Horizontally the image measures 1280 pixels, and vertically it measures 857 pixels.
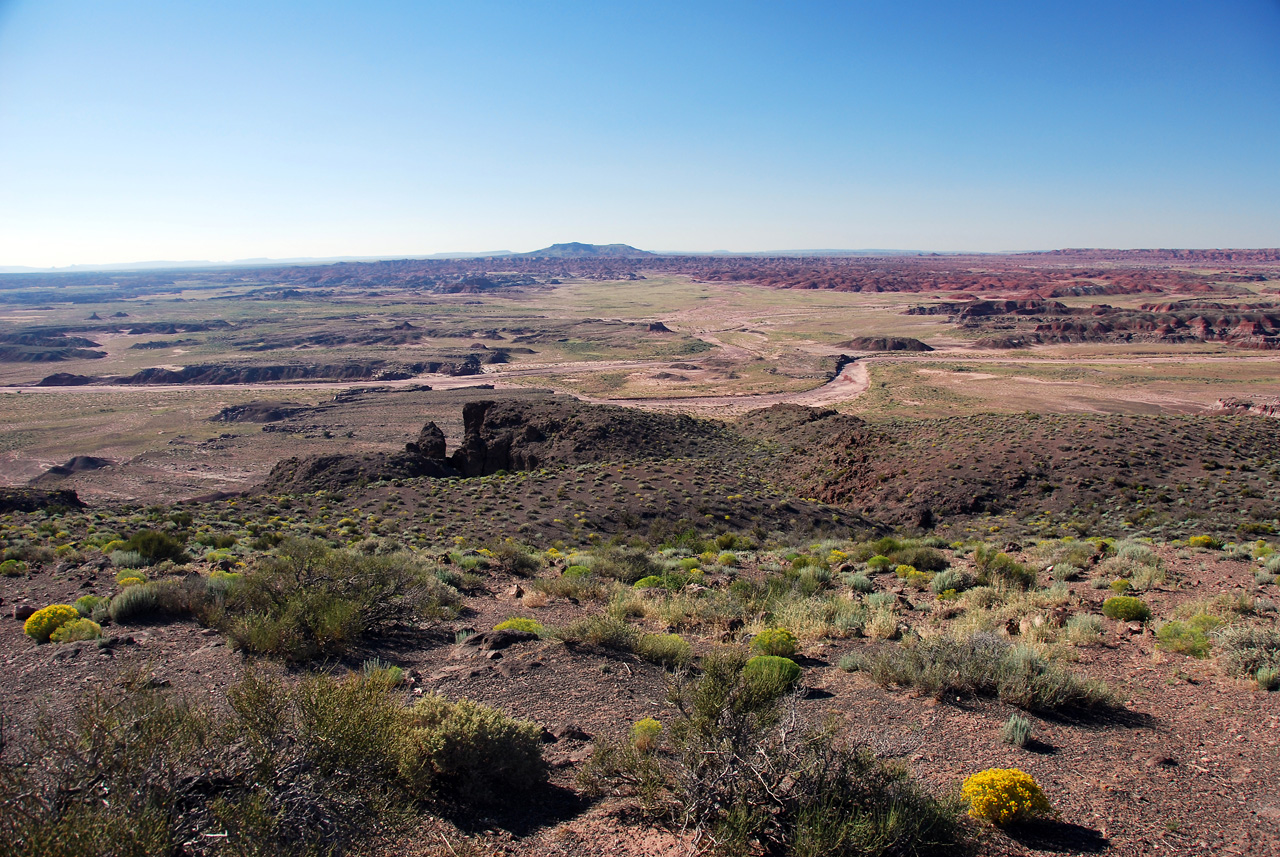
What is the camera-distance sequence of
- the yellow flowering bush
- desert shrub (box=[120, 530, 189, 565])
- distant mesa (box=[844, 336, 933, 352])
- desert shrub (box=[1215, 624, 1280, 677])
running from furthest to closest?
1. distant mesa (box=[844, 336, 933, 352])
2. desert shrub (box=[120, 530, 189, 565])
3. desert shrub (box=[1215, 624, 1280, 677])
4. the yellow flowering bush

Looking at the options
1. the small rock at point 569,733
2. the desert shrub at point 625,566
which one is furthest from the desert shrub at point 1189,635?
the desert shrub at point 625,566

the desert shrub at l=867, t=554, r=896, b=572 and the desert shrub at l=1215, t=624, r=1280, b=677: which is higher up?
the desert shrub at l=1215, t=624, r=1280, b=677

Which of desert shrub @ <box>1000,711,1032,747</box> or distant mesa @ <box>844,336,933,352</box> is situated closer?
desert shrub @ <box>1000,711,1032,747</box>

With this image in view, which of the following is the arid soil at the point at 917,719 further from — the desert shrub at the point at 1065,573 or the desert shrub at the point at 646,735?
the desert shrub at the point at 1065,573

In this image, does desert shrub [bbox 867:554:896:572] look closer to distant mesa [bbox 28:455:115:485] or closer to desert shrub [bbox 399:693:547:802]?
desert shrub [bbox 399:693:547:802]

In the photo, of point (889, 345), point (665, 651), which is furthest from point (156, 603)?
point (889, 345)

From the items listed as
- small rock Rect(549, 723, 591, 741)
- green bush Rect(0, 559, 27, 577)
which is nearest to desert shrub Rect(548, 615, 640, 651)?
small rock Rect(549, 723, 591, 741)
